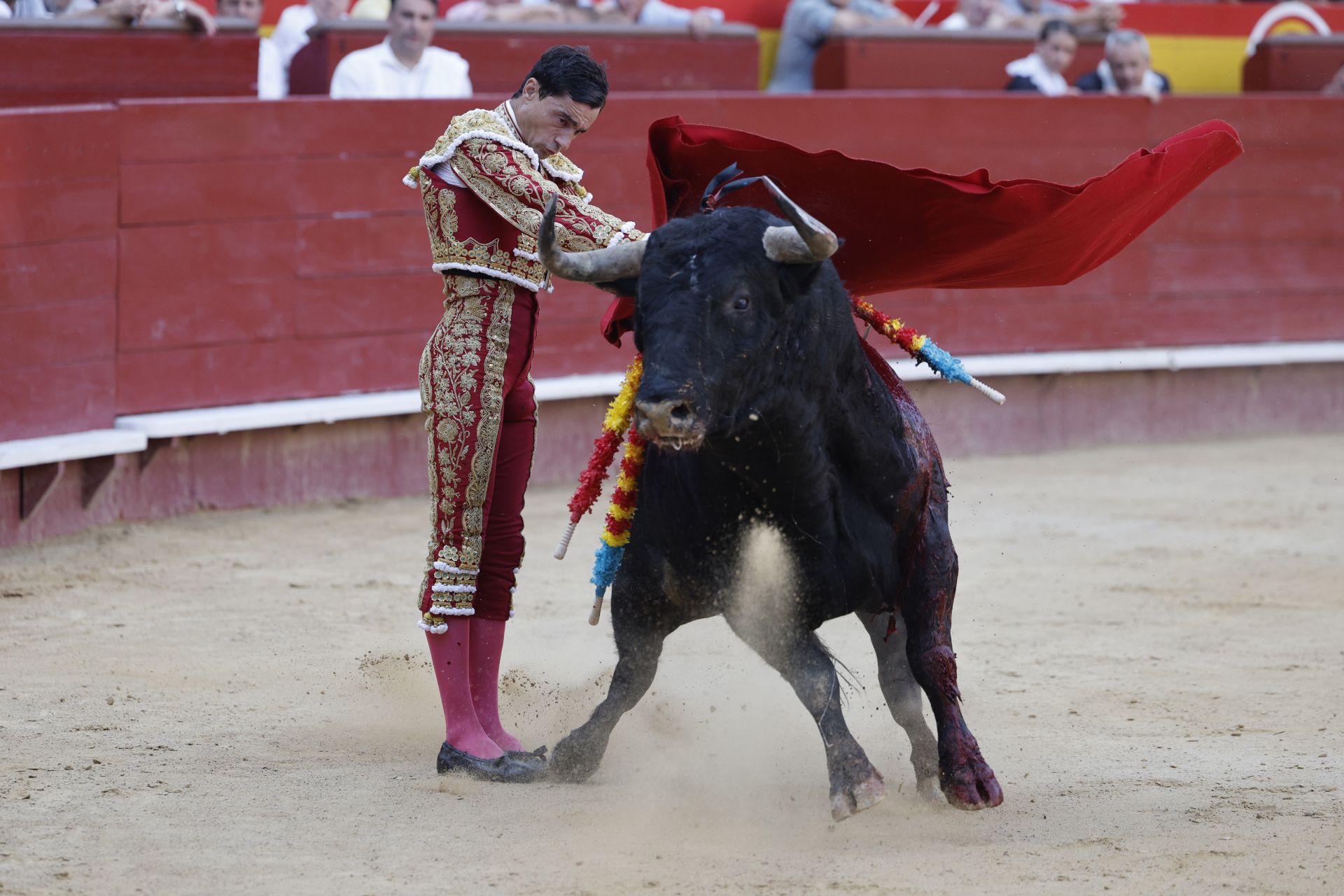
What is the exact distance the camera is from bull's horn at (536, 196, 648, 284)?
281cm

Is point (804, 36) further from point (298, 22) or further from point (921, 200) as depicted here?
point (921, 200)

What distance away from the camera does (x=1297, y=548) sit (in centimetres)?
554

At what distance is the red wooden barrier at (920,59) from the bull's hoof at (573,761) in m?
4.45

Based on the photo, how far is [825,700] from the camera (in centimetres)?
300

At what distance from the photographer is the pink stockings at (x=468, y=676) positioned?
3.31m

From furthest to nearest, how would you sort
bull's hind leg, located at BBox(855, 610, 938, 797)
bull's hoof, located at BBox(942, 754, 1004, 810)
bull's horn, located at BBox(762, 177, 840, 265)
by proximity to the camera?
1. bull's hind leg, located at BBox(855, 610, 938, 797)
2. bull's hoof, located at BBox(942, 754, 1004, 810)
3. bull's horn, located at BBox(762, 177, 840, 265)

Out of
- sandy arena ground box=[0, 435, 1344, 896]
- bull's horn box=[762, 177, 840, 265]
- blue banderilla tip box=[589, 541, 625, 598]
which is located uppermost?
bull's horn box=[762, 177, 840, 265]

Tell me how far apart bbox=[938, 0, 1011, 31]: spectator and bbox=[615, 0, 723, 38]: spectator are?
124cm

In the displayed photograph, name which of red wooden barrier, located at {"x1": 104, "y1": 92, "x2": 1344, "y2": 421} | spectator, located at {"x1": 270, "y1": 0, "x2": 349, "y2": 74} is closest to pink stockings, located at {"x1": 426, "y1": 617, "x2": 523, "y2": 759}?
red wooden barrier, located at {"x1": 104, "y1": 92, "x2": 1344, "y2": 421}

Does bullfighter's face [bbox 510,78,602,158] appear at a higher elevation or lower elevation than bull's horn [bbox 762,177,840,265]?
higher

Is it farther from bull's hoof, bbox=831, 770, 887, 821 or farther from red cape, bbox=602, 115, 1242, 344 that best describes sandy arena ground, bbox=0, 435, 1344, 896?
red cape, bbox=602, 115, 1242, 344

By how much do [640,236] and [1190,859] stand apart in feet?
4.23

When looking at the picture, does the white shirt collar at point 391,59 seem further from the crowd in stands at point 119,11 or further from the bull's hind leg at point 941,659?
the bull's hind leg at point 941,659

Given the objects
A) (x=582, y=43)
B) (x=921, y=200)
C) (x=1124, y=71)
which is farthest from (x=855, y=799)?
(x=1124, y=71)
